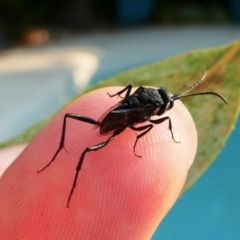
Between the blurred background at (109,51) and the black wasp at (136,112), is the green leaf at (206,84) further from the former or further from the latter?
the blurred background at (109,51)

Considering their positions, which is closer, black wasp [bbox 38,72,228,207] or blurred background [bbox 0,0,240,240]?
black wasp [bbox 38,72,228,207]

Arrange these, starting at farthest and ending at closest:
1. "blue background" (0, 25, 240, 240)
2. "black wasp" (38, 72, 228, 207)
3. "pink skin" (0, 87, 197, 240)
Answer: "blue background" (0, 25, 240, 240) → "black wasp" (38, 72, 228, 207) → "pink skin" (0, 87, 197, 240)

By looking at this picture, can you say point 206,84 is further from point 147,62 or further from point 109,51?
point 109,51

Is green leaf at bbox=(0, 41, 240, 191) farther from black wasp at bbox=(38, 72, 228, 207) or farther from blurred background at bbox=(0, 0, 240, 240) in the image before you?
blurred background at bbox=(0, 0, 240, 240)

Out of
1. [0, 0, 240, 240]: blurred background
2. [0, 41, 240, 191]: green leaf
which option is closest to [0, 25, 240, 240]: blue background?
[0, 0, 240, 240]: blurred background

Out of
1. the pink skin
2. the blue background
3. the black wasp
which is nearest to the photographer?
the pink skin

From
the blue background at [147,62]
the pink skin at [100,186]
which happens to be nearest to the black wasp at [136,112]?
the pink skin at [100,186]

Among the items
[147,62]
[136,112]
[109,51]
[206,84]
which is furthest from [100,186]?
[109,51]
